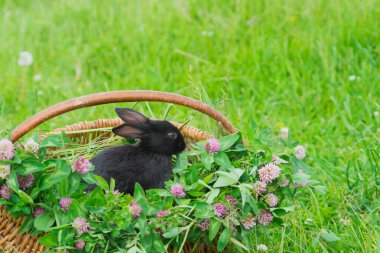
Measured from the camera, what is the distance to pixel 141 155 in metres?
3.68

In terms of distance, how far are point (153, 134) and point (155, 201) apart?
33.0 inches

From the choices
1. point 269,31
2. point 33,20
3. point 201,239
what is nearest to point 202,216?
point 201,239

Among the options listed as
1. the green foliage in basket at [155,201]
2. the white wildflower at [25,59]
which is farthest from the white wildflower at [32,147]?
the white wildflower at [25,59]

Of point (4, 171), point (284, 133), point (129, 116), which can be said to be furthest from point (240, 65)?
point (4, 171)

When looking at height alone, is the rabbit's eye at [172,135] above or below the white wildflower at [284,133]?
above

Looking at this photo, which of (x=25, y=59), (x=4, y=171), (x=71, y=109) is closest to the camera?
(x=4, y=171)

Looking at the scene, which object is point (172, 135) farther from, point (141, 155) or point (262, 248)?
point (262, 248)

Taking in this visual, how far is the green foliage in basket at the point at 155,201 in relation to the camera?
286 cm

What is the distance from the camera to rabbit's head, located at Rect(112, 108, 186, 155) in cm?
369

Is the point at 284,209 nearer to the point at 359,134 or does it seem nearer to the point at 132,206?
the point at 132,206

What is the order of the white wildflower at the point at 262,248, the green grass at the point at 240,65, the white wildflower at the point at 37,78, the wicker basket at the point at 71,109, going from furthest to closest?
the white wildflower at the point at 37,78
the green grass at the point at 240,65
the white wildflower at the point at 262,248
the wicker basket at the point at 71,109

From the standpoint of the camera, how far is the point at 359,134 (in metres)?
4.51

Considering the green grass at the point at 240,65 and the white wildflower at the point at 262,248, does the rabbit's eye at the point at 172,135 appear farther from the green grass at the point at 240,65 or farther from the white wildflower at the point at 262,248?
the white wildflower at the point at 262,248

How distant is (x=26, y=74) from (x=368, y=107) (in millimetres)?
2595
